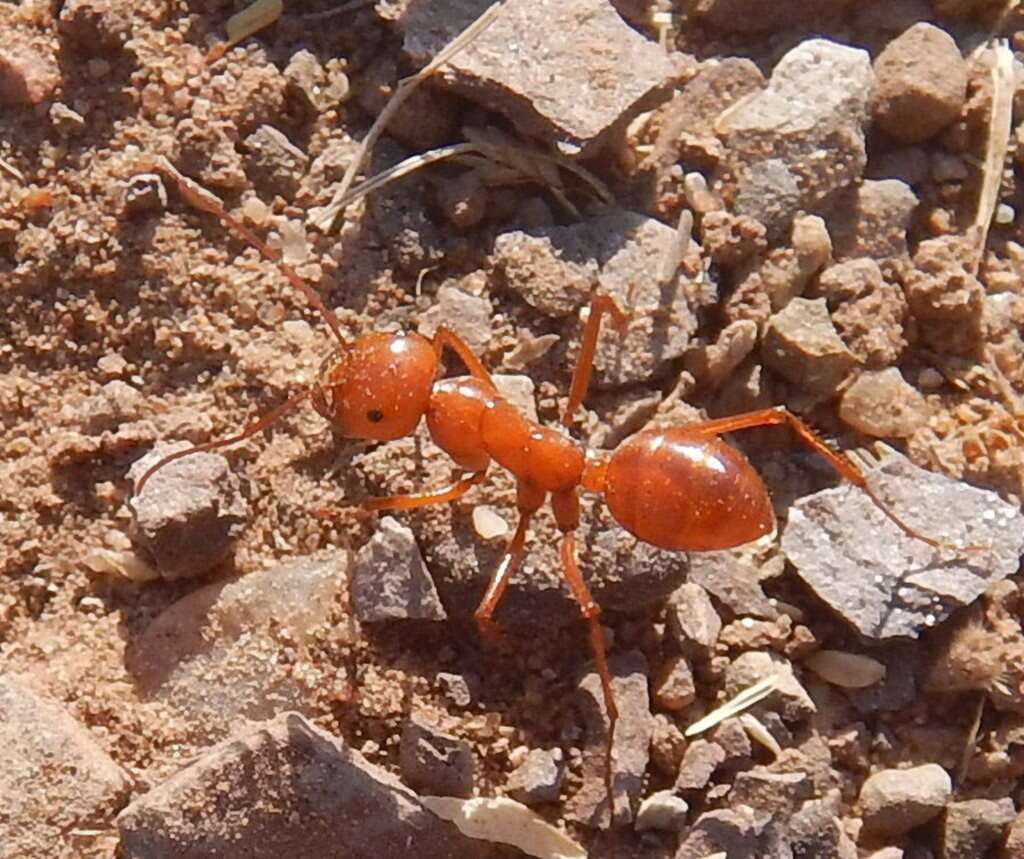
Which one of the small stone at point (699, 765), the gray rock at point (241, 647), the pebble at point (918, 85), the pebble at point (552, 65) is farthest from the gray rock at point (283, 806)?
the pebble at point (918, 85)

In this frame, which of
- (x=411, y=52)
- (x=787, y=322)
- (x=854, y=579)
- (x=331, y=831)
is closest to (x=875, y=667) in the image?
(x=854, y=579)

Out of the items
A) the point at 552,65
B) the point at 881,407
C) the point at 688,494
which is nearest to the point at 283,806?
the point at 688,494

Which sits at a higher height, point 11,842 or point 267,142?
point 267,142

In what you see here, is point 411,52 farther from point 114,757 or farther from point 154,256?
point 114,757

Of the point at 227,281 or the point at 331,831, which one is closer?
the point at 331,831

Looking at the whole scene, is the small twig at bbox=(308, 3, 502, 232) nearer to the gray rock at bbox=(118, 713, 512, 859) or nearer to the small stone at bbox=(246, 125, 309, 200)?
the small stone at bbox=(246, 125, 309, 200)

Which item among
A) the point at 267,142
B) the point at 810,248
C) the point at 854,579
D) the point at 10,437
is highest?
the point at 267,142
